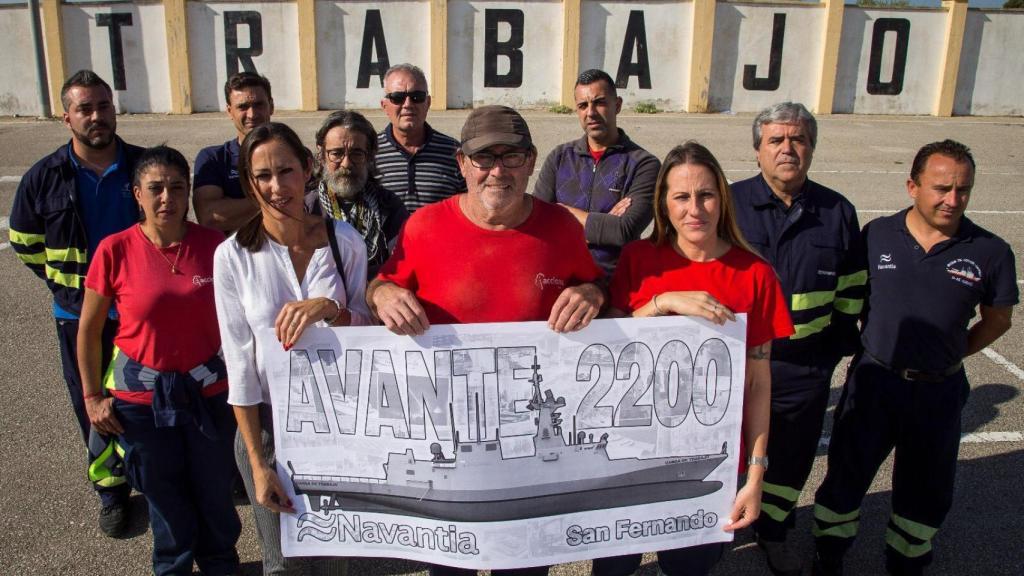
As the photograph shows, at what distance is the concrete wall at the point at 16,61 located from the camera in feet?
75.4

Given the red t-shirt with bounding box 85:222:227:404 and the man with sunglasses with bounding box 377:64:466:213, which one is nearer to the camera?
the red t-shirt with bounding box 85:222:227:404

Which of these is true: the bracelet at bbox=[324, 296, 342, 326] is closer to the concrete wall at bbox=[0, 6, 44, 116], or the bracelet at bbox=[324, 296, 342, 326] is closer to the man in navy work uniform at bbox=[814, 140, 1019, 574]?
the man in navy work uniform at bbox=[814, 140, 1019, 574]

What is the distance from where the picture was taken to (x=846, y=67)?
24.3 m

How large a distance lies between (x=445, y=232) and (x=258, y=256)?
0.66 metres

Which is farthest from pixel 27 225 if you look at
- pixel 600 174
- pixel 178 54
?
pixel 178 54

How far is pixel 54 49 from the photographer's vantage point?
23.1 m

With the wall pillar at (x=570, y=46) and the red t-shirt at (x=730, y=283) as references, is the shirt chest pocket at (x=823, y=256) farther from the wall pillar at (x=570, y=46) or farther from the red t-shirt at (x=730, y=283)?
the wall pillar at (x=570, y=46)

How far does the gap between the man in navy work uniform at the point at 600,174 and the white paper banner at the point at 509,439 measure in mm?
1210

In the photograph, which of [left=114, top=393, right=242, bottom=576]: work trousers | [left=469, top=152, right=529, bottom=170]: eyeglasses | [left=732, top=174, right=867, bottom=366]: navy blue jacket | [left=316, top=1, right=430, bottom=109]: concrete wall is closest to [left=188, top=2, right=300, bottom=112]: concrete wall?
[left=316, top=1, right=430, bottom=109]: concrete wall

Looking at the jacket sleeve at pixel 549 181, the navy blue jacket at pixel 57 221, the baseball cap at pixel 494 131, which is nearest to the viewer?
the baseball cap at pixel 494 131

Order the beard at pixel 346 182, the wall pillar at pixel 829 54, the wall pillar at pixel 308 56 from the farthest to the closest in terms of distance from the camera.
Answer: the wall pillar at pixel 829 54
the wall pillar at pixel 308 56
the beard at pixel 346 182

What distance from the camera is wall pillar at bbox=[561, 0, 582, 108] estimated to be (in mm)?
23219

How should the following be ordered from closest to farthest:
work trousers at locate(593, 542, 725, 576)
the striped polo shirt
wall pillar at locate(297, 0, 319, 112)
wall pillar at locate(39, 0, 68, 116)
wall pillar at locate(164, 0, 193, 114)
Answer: work trousers at locate(593, 542, 725, 576), the striped polo shirt, wall pillar at locate(39, 0, 68, 116), wall pillar at locate(164, 0, 193, 114), wall pillar at locate(297, 0, 319, 112)

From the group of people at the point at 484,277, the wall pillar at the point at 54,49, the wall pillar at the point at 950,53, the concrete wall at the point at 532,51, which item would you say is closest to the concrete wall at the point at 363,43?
the concrete wall at the point at 532,51
